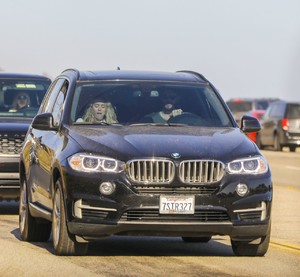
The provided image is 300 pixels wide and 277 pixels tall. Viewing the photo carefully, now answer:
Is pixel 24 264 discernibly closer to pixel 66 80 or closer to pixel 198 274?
pixel 198 274

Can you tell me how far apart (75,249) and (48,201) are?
34.6 inches

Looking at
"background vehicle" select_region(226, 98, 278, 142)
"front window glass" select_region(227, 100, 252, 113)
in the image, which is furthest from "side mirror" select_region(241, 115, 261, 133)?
"front window glass" select_region(227, 100, 252, 113)

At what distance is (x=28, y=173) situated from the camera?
1409 centimetres

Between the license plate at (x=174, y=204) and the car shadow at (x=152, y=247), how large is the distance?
0.84m

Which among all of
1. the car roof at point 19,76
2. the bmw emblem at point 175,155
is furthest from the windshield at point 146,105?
the car roof at point 19,76

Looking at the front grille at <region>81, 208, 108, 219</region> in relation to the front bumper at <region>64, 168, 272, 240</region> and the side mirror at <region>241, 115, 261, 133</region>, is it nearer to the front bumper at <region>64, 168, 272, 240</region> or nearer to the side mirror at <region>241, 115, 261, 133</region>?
the front bumper at <region>64, 168, 272, 240</region>

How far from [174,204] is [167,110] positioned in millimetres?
1810

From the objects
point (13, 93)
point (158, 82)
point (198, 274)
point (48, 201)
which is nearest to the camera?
point (198, 274)

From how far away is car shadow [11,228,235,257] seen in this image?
496 inches

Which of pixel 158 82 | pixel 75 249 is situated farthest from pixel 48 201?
pixel 158 82

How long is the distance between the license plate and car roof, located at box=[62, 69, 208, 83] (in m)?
2.22

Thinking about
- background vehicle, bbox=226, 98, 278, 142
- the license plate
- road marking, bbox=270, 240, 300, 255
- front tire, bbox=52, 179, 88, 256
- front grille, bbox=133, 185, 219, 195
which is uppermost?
front grille, bbox=133, 185, 219, 195

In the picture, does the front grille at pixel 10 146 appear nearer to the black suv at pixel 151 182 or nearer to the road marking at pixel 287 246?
the black suv at pixel 151 182

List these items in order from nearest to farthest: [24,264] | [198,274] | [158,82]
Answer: [198,274] < [24,264] < [158,82]
